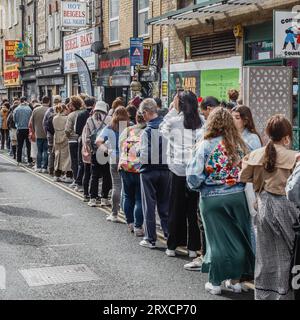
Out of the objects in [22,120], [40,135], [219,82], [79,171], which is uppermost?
[219,82]

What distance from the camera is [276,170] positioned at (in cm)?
561

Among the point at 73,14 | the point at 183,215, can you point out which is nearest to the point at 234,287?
the point at 183,215

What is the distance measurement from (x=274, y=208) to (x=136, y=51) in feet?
39.4

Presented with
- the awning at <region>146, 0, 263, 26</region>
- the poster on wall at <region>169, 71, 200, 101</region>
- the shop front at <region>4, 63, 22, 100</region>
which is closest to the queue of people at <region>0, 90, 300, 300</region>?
the awning at <region>146, 0, 263, 26</region>

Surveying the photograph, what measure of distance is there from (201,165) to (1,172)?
1100 cm

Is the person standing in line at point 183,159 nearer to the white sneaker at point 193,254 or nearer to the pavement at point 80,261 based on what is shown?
the white sneaker at point 193,254

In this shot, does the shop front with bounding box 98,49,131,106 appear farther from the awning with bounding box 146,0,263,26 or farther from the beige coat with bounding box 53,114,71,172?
the beige coat with bounding box 53,114,71,172

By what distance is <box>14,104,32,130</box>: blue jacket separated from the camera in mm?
17594

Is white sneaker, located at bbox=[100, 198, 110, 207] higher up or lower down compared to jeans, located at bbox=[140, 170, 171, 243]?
lower down

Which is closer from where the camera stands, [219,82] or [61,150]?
[61,150]

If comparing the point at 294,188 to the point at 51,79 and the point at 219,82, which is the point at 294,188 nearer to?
the point at 219,82

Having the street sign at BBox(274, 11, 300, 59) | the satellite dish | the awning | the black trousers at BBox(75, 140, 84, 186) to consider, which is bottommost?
the black trousers at BBox(75, 140, 84, 186)

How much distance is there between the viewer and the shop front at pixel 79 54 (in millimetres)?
24469

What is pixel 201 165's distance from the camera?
20.3 feet
